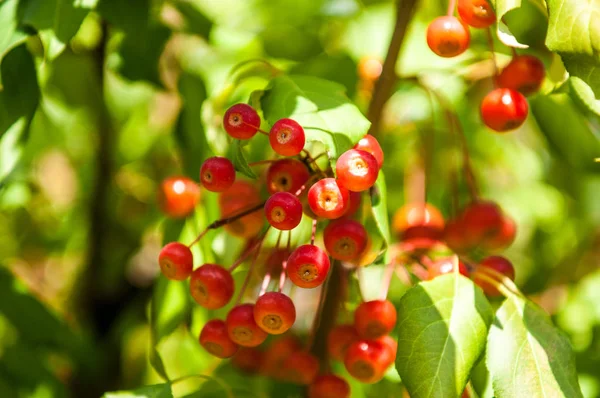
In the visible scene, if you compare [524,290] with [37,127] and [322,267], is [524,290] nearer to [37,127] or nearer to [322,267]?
[322,267]

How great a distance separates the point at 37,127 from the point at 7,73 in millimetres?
882

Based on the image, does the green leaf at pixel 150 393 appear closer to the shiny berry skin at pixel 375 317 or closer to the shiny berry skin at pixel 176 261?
the shiny berry skin at pixel 176 261

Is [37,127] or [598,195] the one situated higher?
[37,127]

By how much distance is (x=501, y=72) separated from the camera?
1357 mm

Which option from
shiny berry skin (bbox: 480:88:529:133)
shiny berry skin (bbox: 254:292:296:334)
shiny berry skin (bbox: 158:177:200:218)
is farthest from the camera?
shiny berry skin (bbox: 158:177:200:218)

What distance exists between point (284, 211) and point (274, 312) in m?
0.19

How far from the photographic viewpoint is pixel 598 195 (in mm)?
2438

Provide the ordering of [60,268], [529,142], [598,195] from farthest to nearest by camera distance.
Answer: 1. [529,142]
2. [60,268]
3. [598,195]

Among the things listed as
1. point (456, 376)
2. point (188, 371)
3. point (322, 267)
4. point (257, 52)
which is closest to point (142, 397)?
point (322, 267)

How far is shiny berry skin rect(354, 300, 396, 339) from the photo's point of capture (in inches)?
47.3

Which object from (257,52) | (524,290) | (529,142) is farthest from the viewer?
(529,142)

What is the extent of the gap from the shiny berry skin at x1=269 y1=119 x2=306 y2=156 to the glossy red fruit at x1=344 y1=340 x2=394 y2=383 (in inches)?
15.9

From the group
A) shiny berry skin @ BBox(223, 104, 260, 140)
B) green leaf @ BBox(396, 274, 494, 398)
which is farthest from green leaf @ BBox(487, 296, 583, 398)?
shiny berry skin @ BBox(223, 104, 260, 140)

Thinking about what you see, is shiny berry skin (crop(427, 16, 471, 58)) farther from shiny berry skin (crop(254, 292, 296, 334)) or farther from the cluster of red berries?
shiny berry skin (crop(254, 292, 296, 334))
